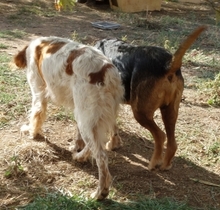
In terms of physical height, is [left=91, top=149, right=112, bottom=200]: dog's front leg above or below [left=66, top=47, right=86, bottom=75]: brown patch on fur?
below

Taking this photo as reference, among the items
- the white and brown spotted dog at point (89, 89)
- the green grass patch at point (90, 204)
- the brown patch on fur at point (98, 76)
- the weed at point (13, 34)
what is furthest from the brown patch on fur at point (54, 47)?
the weed at point (13, 34)

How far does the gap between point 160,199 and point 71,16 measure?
10018 millimetres

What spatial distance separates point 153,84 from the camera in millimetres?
4066

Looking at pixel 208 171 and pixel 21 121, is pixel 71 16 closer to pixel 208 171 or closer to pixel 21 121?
pixel 21 121

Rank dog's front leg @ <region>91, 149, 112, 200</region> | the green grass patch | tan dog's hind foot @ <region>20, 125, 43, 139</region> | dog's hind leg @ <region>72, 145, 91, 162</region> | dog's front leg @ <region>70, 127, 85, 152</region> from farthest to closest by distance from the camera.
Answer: tan dog's hind foot @ <region>20, 125, 43, 139</region> < dog's front leg @ <region>70, 127, 85, 152</region> < dog's hind leg @ <region>72, 145, 91, 162</region> < dog's front leg @ <region>91, 149, 112, 200</region> < the green grass patch

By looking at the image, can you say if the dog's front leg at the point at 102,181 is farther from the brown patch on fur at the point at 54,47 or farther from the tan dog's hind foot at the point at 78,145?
the brown patch on fur at the point at 54,47

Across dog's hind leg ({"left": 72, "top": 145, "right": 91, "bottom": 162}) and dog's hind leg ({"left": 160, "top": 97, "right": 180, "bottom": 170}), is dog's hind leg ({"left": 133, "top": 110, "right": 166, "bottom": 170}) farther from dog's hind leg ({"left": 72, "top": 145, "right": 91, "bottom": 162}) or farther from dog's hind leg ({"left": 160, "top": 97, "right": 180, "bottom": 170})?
dog's hind leg ({"left": 72, "top": 145, "right": 91, "bottom": 162})

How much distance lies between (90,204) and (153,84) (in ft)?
4.33

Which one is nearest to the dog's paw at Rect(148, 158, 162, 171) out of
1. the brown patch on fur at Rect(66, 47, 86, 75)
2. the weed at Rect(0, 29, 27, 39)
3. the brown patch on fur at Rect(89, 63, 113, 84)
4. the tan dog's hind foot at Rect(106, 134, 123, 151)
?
the tan dog's hind foot at Rect(106, 134, 123, 151)

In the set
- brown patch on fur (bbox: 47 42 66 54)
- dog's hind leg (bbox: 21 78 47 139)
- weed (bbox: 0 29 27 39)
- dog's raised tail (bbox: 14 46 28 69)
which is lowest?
weed (bbox: 0 29 27 39)

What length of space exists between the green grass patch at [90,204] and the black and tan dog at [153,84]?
27.9 inches

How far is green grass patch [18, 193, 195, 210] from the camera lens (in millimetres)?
3662

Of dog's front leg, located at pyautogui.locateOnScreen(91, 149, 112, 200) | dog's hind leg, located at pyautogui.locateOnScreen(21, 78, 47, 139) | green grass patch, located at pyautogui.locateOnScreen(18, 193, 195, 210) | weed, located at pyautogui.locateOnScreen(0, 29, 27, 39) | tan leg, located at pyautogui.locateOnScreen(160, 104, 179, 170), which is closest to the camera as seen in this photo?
green grass patch, located at pyautogui.locateOnScreen(18, 193, 195, 210)

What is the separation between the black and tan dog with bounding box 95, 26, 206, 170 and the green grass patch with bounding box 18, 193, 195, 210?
2.33ft
